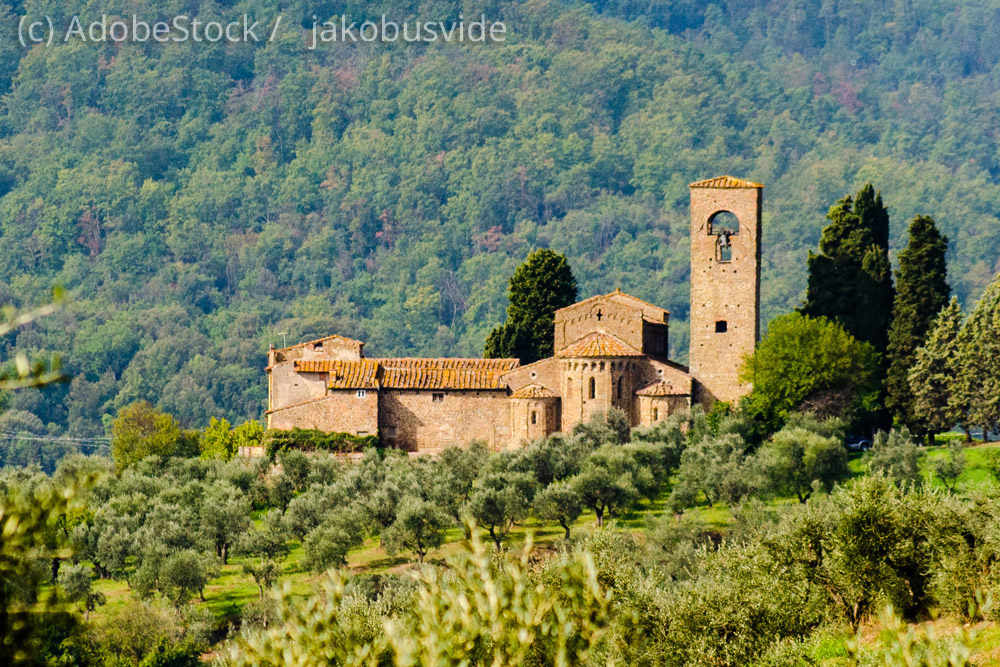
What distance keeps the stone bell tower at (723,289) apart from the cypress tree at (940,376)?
5.81m

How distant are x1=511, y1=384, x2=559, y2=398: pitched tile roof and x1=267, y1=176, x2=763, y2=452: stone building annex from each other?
0.03 meters

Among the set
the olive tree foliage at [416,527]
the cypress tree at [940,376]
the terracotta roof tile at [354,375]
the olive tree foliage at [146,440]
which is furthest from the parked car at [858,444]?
the olive tree foliage at [146,440]

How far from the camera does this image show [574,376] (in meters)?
59.4

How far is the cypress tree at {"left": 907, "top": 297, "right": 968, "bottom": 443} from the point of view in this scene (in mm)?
56188

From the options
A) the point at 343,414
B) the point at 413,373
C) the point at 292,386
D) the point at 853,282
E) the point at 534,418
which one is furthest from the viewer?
the point at 292,386

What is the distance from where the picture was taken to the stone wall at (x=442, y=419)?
60.6m

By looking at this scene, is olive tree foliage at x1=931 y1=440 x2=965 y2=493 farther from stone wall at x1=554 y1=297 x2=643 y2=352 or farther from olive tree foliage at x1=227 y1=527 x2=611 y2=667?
olive tree foliage at x1=227 y1=527 x2=611 y2=667

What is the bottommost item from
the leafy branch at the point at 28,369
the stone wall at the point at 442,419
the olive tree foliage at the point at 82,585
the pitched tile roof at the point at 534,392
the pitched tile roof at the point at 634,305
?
the olive tree foliage at the point at 82,585

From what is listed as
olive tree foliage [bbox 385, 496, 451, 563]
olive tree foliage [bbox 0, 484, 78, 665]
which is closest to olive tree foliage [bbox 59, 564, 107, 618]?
olive tree foliage [bbox 385, 496, 451, 563]

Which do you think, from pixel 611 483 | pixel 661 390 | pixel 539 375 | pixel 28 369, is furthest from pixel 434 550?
pixel 28 369

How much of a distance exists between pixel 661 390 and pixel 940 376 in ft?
29.5

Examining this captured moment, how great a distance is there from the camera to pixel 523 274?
65625 mm

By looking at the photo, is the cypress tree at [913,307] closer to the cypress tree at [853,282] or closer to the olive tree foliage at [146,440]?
the cypress tree at [853,282]

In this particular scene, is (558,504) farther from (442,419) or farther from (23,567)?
(23,567)
